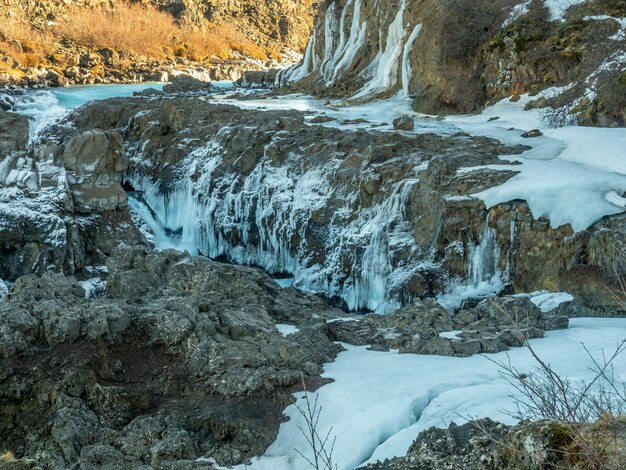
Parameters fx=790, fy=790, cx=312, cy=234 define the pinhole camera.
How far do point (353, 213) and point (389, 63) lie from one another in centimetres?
1127

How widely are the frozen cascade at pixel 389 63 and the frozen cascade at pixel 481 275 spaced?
13.2m

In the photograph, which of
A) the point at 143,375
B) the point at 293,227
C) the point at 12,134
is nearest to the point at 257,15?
the point at 12,134

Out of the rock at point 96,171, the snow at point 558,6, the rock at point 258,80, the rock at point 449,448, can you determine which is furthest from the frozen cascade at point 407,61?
the rock at point 258,80

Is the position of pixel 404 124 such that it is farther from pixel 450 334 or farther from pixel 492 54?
pixel 450 334

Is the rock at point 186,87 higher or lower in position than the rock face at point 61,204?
higher

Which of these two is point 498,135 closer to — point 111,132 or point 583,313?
point 583,313

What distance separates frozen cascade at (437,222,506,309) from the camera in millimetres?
11914

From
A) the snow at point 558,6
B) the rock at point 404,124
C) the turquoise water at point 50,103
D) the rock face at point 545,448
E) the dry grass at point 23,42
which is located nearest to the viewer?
the rock face at point 545,448

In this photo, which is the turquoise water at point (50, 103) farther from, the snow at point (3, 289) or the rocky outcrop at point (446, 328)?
the rocky outcrop at point (446, 328)

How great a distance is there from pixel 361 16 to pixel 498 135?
14.9 meters

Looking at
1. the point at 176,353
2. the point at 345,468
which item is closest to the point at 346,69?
the point at 176,353

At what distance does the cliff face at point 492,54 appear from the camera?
1588cm

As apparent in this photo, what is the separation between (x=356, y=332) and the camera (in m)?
9.16

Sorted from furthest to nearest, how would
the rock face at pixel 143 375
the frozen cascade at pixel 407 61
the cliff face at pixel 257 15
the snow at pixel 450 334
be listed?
the cliff face at pixel 257 15 < the frozen cascade at pixel 407 61 < the snow at pixel 450 334 < the rock face at pixel 143 375
